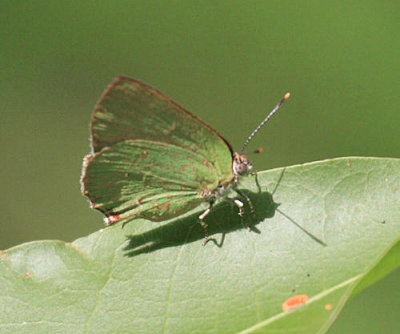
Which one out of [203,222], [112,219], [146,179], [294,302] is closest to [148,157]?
[146,179]

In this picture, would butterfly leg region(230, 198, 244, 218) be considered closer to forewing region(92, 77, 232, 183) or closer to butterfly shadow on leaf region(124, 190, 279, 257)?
butterfly shadow on leaf region(124, 190, 279, 257)

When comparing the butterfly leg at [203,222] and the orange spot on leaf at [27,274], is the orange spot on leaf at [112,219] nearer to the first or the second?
the butterfly leg at [203,222]

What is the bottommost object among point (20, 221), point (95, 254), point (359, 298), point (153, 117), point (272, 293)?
point (359, 298)

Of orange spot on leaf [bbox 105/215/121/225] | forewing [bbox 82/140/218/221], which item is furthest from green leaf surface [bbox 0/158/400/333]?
forewing [bbox 82/140/218/221]

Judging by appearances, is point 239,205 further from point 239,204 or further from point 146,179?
point 146,179

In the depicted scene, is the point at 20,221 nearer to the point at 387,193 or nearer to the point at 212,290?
the point at 212,290

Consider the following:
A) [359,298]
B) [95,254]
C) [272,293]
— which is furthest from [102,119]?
[359,298]

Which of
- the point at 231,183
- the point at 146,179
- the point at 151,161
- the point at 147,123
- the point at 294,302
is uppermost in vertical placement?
the point at 147,123
